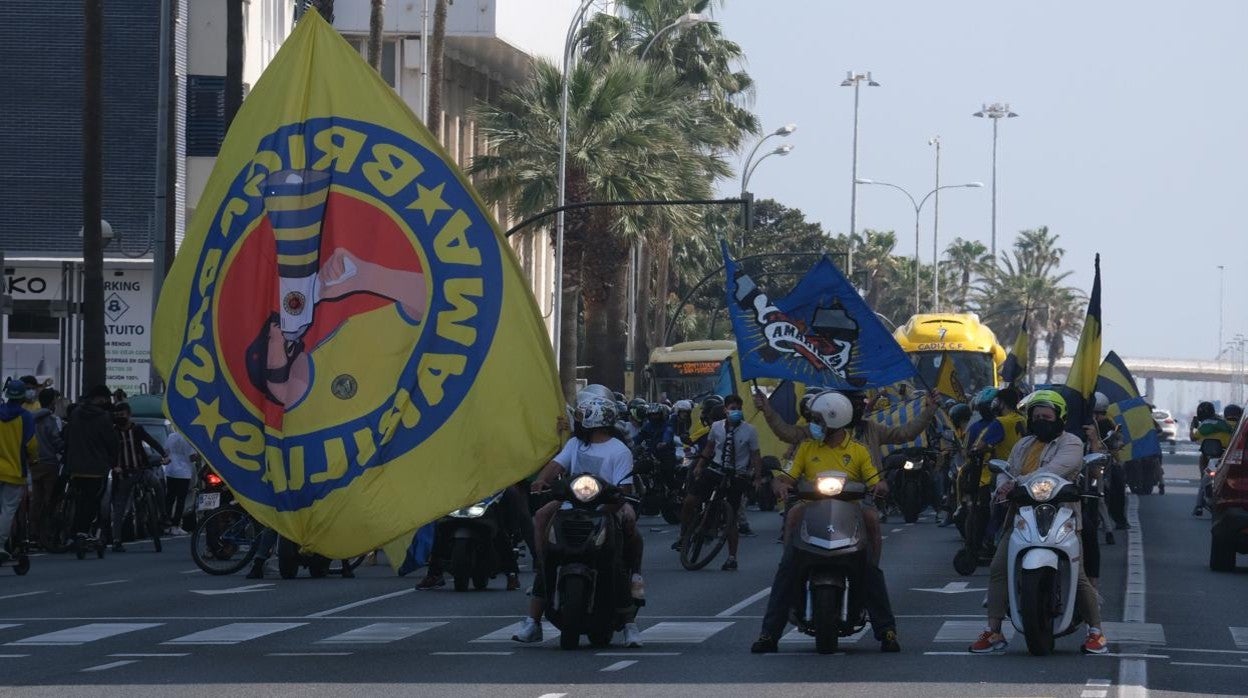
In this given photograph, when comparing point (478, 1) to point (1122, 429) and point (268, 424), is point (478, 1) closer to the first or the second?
point (1122, 429)

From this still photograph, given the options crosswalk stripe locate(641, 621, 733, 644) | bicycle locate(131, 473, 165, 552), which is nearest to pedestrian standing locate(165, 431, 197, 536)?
bicycle locate(131, 473, 165, 552)

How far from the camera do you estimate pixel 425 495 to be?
42.7 ft

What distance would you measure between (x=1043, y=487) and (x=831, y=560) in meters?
1.28

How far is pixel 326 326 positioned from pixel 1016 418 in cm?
830

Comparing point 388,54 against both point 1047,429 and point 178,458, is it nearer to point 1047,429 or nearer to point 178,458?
point 178,458

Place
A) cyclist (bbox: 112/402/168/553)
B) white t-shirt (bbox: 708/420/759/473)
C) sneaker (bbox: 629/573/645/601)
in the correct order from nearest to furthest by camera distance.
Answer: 1. sneaker (bbox: 629/573/645/601)
2. white t-shirt (bbox: 708/420/759/473)
3. cyclist (bbox: 112/402/168/553)

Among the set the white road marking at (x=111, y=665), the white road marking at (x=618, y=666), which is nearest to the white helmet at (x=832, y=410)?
the white road marking at (x=618, y=666)

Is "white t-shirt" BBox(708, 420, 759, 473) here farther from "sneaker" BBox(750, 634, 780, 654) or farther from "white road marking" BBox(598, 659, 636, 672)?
"white road marking" BBox(598, 659, 636, 672)

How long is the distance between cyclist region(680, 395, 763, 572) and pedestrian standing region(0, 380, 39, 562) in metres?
Answer: 6.05

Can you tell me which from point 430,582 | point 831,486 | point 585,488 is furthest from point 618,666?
point 430,582

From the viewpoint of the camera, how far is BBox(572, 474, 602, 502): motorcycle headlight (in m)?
13.5

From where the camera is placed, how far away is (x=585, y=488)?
13.5 meters

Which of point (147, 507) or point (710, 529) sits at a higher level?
point (710, 529)

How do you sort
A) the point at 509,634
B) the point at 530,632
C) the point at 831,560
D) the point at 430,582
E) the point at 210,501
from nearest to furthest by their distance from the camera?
the point at 831,560 → the point at 530,632 → the point at 509,634 → the point at 430,582 → the point at 210,501
